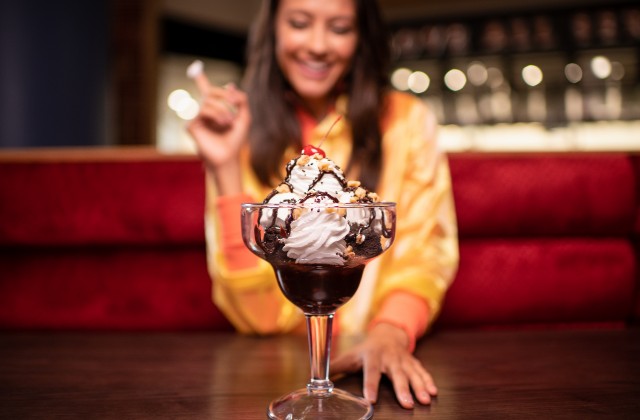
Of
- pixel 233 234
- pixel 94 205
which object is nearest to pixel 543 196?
pixel 233 234

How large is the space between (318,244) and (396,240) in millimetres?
736

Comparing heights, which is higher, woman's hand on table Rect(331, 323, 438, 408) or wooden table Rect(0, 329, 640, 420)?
woman's hand on table Rect(331, 323, 438, 408)

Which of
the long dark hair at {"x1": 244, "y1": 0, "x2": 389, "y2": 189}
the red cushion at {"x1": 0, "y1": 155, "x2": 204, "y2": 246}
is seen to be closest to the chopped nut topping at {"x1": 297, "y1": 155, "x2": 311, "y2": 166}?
the long dark hair at {"x1": 244, "y1": 0, "x2": 389, "y2": 189}

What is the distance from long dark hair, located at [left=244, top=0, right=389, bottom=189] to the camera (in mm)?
1387

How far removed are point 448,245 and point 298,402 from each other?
0.72m

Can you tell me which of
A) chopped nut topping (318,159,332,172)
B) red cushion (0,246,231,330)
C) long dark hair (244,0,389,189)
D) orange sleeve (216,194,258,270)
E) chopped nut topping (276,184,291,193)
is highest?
long dark hair (244,0,389,189)

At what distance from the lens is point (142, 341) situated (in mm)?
1116

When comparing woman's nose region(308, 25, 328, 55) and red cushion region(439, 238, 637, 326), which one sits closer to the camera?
woman's nose region(308, 25, 328, 55)

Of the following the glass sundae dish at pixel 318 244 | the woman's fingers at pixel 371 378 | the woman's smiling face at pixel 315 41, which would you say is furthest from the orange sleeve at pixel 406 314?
the woman's smiling face at pixel 315 41

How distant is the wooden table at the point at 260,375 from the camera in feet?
2.31

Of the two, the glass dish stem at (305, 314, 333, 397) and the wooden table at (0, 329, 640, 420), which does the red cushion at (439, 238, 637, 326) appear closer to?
the wooden table at (0, 329, 640, 420)

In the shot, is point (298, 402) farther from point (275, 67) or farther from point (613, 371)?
point (275, 67)

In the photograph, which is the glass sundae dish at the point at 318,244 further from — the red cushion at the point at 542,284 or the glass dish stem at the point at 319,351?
the red cushion at the point at 542,284

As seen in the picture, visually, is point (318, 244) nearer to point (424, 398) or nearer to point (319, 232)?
point (319, 232)
